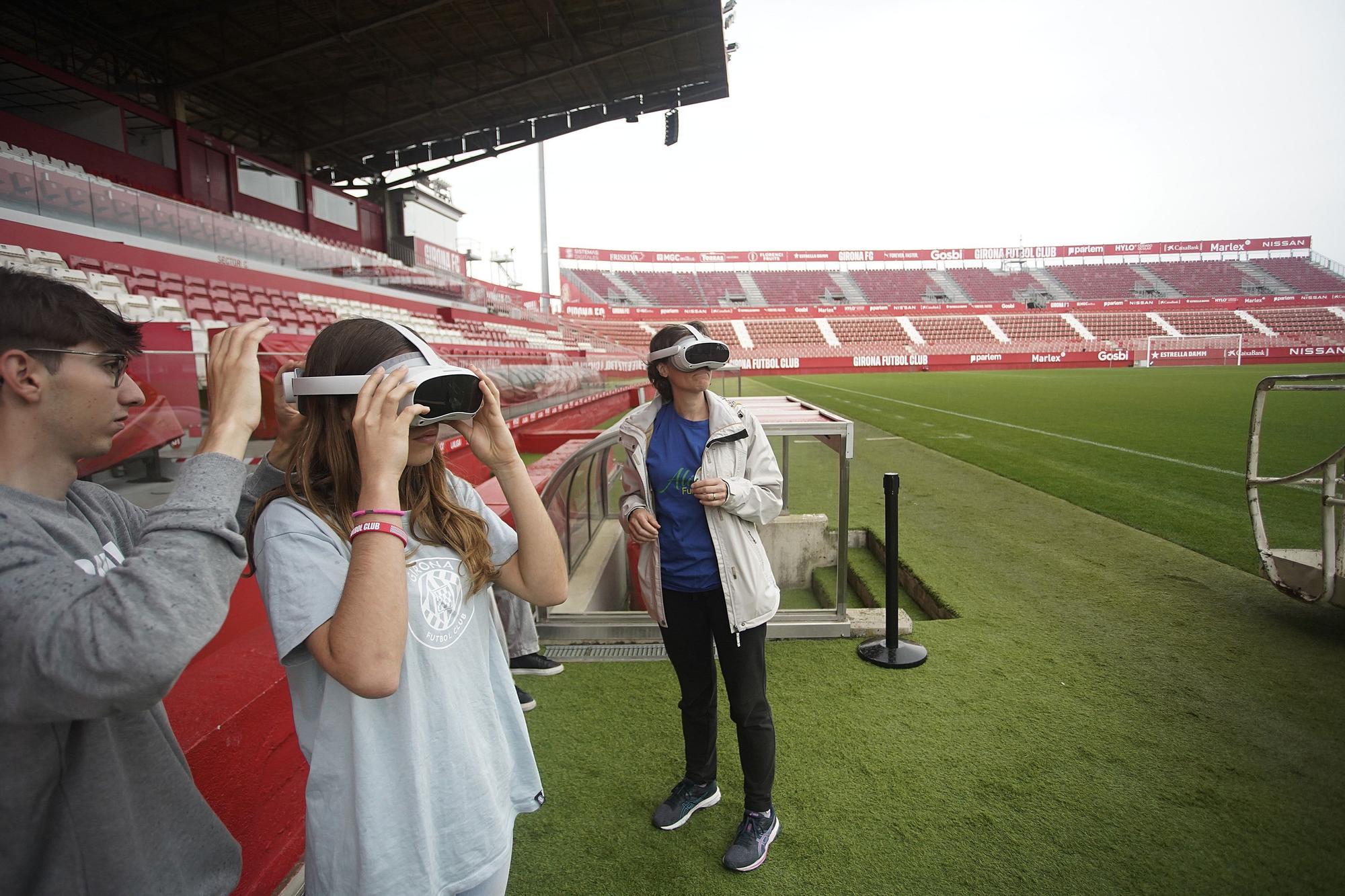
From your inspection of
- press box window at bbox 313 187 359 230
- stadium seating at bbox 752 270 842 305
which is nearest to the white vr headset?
press box window at bbox 313 187 359 230

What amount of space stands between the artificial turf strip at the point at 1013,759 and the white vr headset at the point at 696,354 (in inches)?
64.0

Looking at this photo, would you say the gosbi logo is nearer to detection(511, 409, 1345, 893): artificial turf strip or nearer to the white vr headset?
the white vr headset

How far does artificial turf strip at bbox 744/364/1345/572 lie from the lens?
609cm

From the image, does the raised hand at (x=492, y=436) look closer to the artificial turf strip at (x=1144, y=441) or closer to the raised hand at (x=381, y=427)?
the raised hand at (x=381, y=427)

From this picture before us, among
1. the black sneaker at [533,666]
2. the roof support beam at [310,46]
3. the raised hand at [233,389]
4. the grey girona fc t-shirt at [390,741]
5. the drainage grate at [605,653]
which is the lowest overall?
the drainage grate at [605,653]

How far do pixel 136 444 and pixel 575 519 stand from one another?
2626 mm

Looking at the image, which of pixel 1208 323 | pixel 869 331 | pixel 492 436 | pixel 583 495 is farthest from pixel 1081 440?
pixel 1208 323

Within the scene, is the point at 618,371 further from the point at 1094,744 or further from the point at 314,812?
the point at 314,812

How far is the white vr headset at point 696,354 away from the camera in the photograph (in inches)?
93.3

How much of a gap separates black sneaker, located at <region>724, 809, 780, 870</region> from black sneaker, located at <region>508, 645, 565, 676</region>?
5.15ft

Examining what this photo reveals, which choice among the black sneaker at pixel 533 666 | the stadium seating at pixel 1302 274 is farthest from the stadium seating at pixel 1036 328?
the black sneaker at pixel 533 666

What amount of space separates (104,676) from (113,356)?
19.1 inches

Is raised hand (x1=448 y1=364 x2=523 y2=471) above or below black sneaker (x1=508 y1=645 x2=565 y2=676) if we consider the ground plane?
above

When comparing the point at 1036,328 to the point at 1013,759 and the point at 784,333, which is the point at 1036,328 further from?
the point at 1013,759
